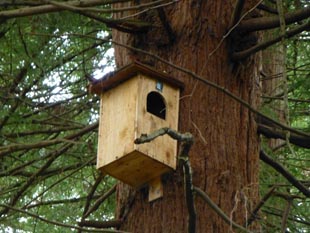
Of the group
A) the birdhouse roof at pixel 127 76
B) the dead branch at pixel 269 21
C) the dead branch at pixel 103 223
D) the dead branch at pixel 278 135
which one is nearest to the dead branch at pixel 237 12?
the dead branch at pixel 269 21

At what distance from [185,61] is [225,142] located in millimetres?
369

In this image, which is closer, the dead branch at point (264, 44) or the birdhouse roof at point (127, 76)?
the dead branch at point (264, 44)

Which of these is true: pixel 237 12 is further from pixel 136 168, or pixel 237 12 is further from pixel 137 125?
pixel 136 168

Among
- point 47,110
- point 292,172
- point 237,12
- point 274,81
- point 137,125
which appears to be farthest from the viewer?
point 274,81

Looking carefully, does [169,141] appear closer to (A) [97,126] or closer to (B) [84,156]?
(A) [97,126]

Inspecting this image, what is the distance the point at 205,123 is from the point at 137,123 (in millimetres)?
281

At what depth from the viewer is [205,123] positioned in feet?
11.2

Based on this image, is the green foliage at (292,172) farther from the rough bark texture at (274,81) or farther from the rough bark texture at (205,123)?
the rough bark texture at (205,123)

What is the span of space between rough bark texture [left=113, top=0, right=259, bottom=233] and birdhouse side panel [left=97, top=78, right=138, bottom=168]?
6.7 inches

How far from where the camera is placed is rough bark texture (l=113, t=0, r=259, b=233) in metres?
3.28

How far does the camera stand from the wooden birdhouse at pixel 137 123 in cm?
329

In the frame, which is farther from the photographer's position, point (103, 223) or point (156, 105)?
point (156, 105)

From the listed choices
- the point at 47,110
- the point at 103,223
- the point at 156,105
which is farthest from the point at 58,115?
the point at 103,223

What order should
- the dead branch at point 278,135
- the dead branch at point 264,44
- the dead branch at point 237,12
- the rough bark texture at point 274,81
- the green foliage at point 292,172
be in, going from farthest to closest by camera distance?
the rough bark texture at point 274,81, the green foliage at point 292,172, the dead branch at point 278,135, the dead branch at point 237,12, the dead branch at point 264,44
